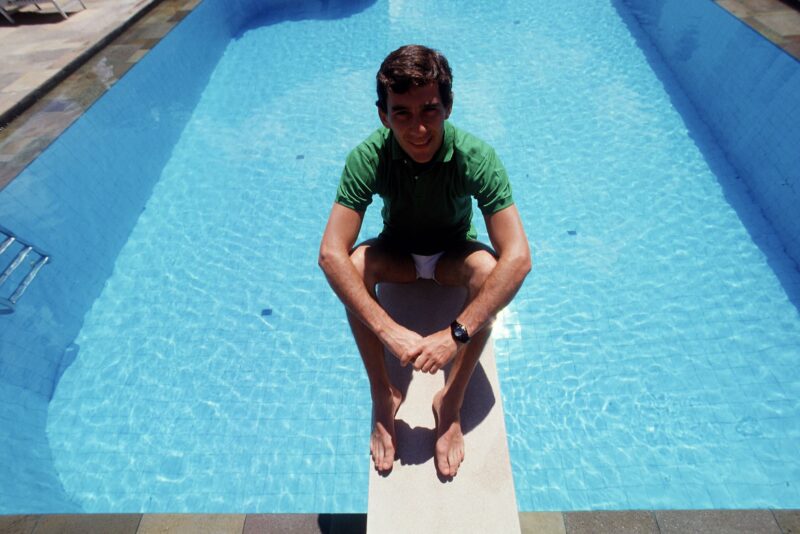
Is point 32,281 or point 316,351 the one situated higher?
point 32,281

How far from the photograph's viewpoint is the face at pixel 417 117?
197cm

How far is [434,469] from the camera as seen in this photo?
2.40 meters

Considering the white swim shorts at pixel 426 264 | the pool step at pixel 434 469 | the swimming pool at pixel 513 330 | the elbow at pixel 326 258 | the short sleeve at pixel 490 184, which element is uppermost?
the short sleeve at pixel 490 184

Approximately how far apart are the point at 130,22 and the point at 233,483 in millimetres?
7786

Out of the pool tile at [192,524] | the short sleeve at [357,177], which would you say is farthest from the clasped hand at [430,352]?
the pool tile at [192,524]

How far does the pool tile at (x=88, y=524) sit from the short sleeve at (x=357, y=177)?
7.85ft

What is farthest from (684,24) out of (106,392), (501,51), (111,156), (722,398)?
(106,392)

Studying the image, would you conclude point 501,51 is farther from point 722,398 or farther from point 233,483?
point 233,483

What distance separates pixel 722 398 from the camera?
11.7ft

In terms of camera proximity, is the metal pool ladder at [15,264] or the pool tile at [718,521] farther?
the metal pool ladder at [15,264]

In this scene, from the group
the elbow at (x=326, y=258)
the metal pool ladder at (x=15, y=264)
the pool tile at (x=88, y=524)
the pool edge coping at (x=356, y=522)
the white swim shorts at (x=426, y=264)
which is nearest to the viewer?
the elbow at (x=326, y=258)

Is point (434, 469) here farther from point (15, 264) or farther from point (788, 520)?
point (15, 264)

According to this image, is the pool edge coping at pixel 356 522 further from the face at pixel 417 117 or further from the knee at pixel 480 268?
the face at pixel 417 117

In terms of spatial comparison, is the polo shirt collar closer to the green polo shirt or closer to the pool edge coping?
the green polo shirt
